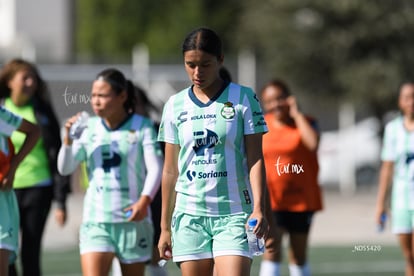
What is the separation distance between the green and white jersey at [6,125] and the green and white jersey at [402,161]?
12.6 feet

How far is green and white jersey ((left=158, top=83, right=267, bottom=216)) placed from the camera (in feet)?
25.5

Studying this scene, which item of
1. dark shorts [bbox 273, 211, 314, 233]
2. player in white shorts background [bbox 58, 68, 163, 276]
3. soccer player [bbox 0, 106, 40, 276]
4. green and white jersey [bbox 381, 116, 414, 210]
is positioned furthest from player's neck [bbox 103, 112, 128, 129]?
green and white jersey [bbox 381, 116, 414, 210]

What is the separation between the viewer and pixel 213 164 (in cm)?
782

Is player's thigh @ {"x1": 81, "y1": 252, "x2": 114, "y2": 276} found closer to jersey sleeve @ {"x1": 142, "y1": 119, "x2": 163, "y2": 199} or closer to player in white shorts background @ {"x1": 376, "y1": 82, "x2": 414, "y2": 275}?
jersey sleeve @ {"x1": 142, "y1": 119, "x2": 163, "y2": 199}

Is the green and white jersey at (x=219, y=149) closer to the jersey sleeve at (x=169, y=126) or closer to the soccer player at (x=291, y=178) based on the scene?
the jersey sleeve at (x=169, y=126)

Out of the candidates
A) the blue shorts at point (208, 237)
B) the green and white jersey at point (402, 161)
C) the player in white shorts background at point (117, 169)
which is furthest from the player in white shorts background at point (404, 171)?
the blue shorts at point (208, 237)

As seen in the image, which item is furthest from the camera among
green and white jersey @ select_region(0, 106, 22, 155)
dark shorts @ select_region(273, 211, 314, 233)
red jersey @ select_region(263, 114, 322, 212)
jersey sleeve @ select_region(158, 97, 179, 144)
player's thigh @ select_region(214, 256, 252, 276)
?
dark shorts @ select_region(273, 211, 314, 233)

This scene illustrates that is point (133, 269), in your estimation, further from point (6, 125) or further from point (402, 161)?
point (402, 161)

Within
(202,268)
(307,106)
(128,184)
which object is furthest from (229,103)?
(307,106)

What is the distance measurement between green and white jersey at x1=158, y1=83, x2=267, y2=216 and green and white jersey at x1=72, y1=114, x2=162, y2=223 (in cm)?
165

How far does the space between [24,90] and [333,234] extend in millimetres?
12094

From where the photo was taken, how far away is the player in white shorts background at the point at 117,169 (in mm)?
9422

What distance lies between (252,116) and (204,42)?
553 millimetres

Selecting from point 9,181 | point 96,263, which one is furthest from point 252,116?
point 9,181
